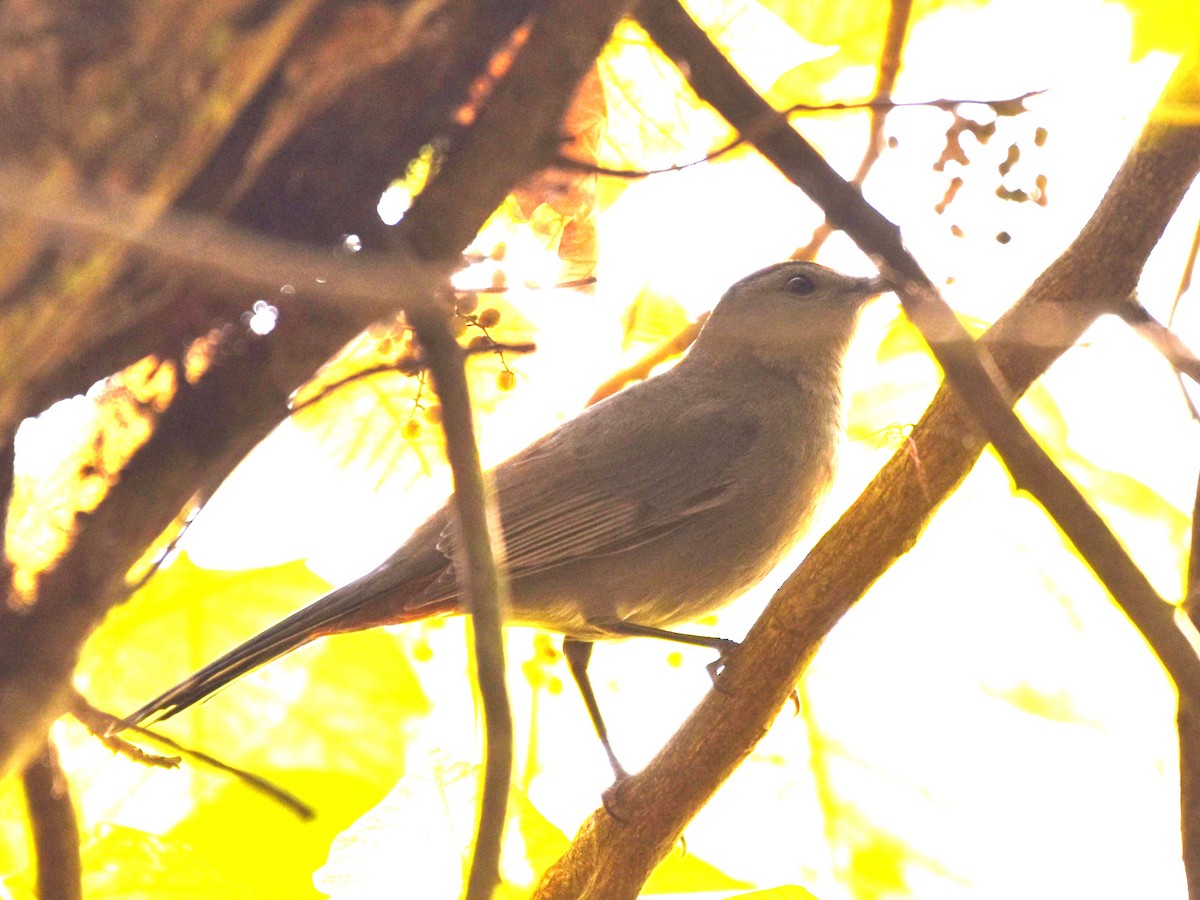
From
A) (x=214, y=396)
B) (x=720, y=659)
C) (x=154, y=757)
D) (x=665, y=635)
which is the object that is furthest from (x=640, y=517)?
(x=214, y=396)

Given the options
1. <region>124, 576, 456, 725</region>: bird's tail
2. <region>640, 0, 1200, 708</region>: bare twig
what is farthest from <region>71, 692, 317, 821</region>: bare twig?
<region>640, 0, 1200, 708</region>: bare twig

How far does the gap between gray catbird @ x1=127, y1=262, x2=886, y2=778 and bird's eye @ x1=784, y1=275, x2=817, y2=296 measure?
10.3 inches

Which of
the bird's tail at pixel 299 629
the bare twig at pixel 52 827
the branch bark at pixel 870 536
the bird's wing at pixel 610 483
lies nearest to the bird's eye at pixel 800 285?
the bird's wing at pixel 610 483

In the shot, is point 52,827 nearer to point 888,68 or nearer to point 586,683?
point 586,683

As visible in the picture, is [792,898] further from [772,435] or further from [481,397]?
[772,435]

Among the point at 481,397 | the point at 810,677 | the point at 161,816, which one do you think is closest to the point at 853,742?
the point at 810,677

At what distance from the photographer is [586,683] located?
283 centimetres

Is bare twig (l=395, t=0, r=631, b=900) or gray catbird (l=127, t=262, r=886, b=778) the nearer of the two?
bare twig (l=395, t=0, r=631, b=900)

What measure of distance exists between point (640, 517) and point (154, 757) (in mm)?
1371

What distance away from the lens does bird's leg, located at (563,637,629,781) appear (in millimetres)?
2590

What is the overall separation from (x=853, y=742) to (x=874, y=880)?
25cm

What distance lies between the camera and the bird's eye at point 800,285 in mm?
3303

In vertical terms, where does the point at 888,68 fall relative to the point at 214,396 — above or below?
above

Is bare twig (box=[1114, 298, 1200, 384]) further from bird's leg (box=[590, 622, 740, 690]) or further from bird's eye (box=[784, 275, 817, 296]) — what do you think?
bird's eye (box=[784, 275, 817, 296])
